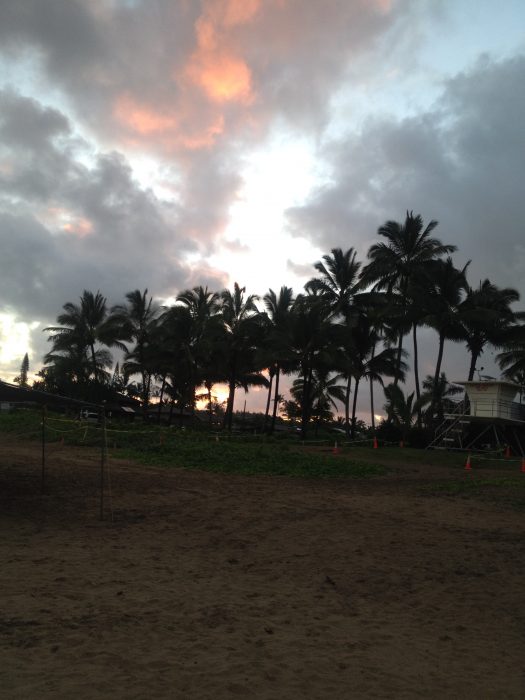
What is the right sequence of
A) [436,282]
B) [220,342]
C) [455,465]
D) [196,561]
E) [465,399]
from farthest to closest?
[220,342] → [436,282] → [465,399] → [455,465] → [196,561]

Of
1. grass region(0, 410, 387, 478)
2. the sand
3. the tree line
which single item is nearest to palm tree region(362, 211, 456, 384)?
the tree line

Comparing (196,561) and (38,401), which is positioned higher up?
(38,401)

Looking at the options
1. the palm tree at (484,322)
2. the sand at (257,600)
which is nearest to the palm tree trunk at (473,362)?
the palm tree at (484,322)

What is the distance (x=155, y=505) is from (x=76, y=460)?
29.6 feet

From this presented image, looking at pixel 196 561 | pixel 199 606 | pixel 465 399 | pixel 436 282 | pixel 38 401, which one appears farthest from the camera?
pixel 436 282

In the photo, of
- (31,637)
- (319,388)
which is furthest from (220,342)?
(31,637)

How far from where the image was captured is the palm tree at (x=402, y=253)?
3425 cm

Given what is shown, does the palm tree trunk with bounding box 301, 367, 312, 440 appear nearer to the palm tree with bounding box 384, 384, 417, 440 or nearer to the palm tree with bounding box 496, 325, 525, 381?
the palm tree with bounding box 384, 384, 417, 440

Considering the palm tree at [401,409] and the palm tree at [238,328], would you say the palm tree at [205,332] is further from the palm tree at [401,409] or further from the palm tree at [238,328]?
the palm tree at [401,409]

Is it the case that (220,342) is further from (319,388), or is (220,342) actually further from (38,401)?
(38,401)

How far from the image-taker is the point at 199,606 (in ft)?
19.3

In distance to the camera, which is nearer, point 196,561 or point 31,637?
point 31,637

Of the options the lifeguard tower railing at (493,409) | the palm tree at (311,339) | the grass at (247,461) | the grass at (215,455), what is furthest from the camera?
the palm tree at (311,339)

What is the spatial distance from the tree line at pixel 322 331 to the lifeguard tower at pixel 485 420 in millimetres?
2282
